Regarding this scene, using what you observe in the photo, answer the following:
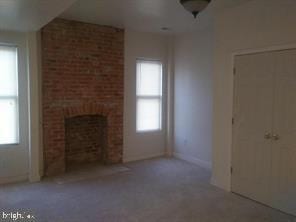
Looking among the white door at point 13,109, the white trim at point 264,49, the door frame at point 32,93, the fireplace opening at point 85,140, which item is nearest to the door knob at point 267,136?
the white trim at point 264,49

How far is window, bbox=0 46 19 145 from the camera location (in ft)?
14.0

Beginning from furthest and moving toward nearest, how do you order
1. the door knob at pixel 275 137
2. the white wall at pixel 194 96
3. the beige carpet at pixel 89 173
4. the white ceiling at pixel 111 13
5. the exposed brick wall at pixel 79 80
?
the white wall at pixel 194 96
the exposed brick wall at pixel 79 80
the beige carpet at pixel 89 173
the door knob at pixel 275 137
the white ceiling at pixel 111 13

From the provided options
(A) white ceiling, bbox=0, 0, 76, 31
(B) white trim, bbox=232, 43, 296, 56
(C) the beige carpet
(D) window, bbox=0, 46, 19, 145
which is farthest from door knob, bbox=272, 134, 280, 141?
(D) window, bbox=0, 46, 19, 145

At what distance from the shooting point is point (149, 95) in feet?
19.4

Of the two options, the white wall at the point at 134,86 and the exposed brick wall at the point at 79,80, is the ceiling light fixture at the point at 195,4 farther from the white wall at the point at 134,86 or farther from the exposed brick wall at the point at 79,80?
the white wall at the point at 134,86

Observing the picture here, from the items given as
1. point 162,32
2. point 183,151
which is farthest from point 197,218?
point 162,32

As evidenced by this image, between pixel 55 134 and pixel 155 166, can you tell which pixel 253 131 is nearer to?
pixel 155 166

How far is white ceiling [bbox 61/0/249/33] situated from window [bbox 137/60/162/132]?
828 millimetres

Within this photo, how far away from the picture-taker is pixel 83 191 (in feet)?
13.2

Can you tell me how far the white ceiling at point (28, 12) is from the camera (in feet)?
9.01

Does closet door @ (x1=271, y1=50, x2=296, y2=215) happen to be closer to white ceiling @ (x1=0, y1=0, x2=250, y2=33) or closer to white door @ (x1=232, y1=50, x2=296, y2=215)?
white door @ (x1=232, y1=50, x2=296, y2=215)

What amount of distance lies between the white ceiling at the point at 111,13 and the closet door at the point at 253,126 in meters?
0.93

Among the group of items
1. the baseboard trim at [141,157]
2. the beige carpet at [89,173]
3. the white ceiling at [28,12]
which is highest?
the white ceiling at [28,12]

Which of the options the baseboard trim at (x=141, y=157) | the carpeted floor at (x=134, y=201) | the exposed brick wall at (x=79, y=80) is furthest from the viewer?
the baseboard trim at (x=141, y=157)
